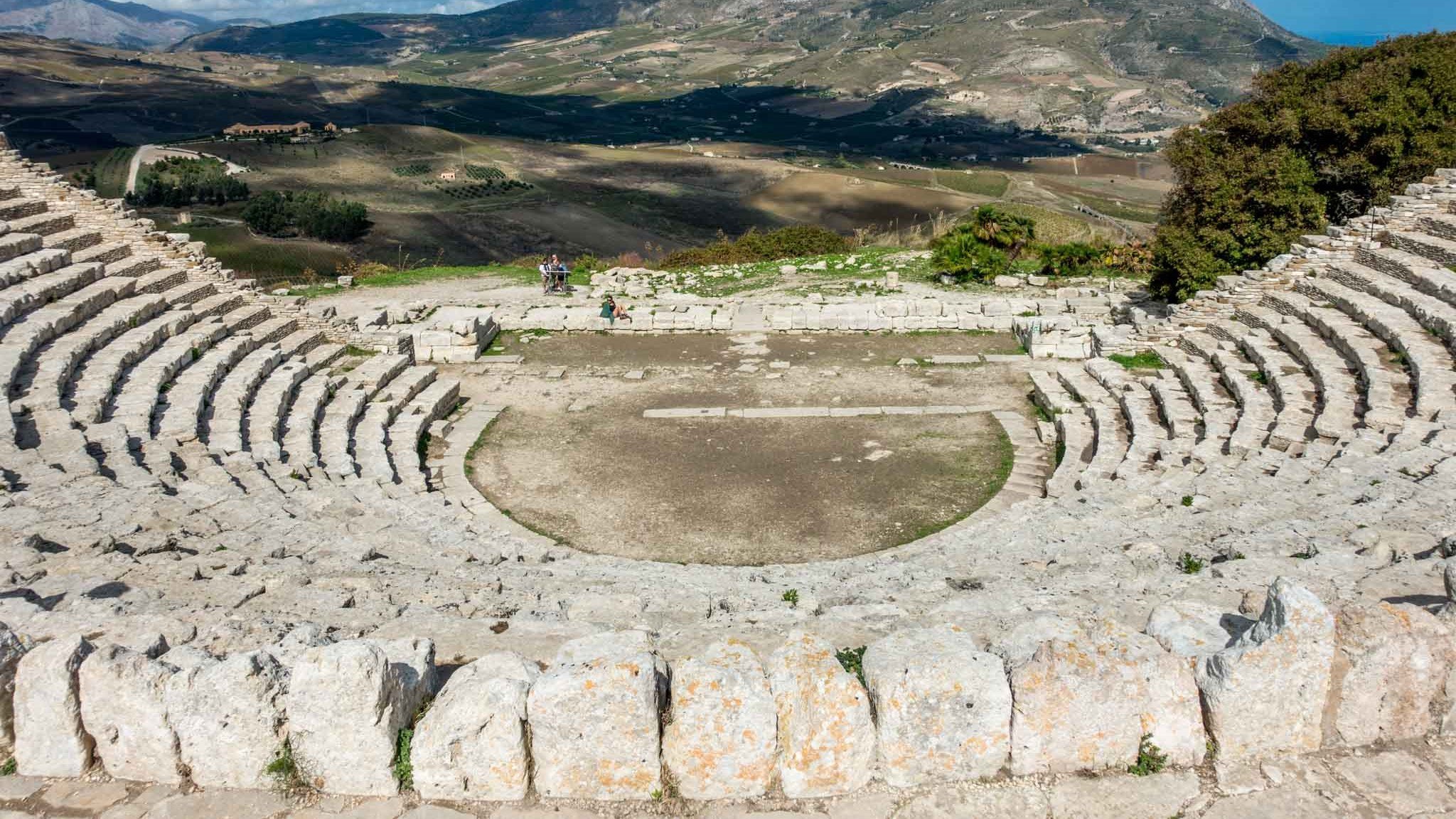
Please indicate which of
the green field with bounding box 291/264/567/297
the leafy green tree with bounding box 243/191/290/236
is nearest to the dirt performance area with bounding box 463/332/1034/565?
the green field with bounding box 291/264/567/297

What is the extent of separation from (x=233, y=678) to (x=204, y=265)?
17.8m

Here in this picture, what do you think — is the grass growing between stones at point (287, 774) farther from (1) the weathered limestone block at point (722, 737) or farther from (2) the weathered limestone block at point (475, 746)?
(1) the weathered limestone block at point (722, 737)

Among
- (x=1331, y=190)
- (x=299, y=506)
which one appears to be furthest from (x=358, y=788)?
(x=1331, y=190)

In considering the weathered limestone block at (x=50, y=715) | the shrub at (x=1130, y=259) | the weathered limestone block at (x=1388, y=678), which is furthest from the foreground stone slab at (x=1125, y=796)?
the shrub at (x=1130, y=259)

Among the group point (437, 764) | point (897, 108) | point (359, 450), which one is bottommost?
point (359, 450)

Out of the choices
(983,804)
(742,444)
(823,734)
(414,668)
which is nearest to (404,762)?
(414,668)

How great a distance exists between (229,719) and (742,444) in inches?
441

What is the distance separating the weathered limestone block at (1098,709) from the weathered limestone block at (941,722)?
116 mm

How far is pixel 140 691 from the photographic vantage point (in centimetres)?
491

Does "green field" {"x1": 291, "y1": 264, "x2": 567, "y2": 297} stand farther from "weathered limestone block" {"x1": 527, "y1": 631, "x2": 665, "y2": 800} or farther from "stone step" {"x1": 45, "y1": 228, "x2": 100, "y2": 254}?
"weathered limestone block" {"x1": 527, "y1": 631, "x2": 665, "y2": 800}

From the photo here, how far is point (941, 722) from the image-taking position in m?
4.86

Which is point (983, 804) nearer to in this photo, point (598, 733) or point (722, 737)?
point (722, 737)

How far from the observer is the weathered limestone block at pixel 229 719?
16.0 feet

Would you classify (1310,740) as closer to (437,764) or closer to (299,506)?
(437,764)
